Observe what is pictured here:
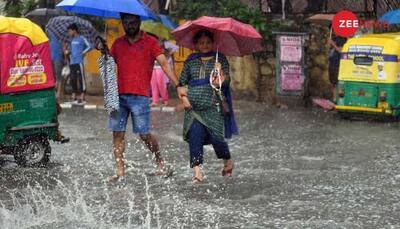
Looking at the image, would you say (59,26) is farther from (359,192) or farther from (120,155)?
(359,192)

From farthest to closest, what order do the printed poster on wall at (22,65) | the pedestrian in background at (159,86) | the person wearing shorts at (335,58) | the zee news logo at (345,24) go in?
the pedestrian in background at (159,86), the person wearing shorts at (335,58), the zee news logo at (345,24), the printed poster on wall at (22,65)

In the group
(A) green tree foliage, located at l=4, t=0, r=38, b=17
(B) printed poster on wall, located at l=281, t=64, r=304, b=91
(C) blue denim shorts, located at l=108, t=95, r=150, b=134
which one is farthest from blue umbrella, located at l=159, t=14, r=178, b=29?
(C) blue denim shorts, located at l=108, t=95, r=150, b=134

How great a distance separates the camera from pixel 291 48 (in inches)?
594

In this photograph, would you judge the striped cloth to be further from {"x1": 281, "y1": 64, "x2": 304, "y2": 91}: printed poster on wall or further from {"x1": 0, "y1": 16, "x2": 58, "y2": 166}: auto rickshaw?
{"x1": 281, "y1": 64, "x2": 304, "y2": 91}: printed poster on wall

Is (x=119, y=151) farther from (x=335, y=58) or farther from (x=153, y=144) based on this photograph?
(x=335, y=58)

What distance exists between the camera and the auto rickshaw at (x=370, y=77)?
13.0 m

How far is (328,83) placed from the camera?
50.3 ft

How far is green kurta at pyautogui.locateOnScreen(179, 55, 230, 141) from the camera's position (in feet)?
27.1

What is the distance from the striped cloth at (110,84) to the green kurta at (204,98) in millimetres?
686

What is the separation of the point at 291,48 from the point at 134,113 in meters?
7.13

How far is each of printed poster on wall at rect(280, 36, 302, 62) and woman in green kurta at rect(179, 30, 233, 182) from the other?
683 centimetres

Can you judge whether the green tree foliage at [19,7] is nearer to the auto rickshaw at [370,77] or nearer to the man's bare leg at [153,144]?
the auto rickshaw at [370,77]

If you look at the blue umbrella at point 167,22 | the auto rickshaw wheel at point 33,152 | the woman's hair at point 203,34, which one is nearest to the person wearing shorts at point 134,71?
the woman's hair at point 203,34

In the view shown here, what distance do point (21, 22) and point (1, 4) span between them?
10937mm
